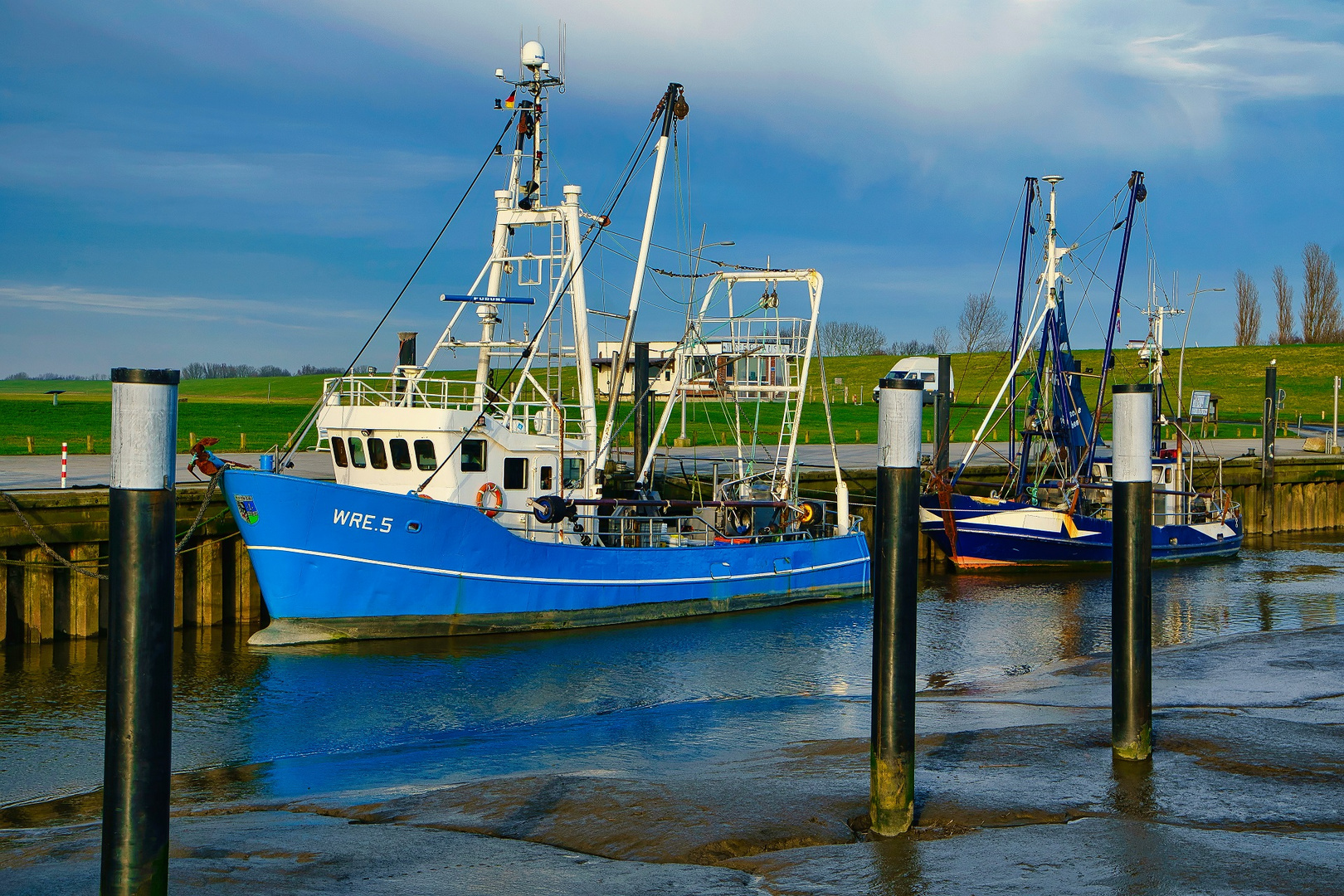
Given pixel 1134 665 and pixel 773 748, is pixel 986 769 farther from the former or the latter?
pixel 773 748

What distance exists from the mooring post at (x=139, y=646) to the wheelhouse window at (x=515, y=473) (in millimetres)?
13809

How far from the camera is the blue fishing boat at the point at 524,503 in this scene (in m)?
16.1

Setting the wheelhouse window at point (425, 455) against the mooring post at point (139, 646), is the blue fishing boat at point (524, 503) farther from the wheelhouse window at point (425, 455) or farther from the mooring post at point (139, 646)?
the mooring post at point (139, 646)

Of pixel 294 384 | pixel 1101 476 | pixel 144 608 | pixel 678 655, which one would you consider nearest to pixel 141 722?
pixel 144 608

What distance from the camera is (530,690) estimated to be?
46.2 feet

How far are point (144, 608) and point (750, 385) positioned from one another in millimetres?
17964

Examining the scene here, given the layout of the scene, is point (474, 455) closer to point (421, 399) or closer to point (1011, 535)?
point (421, 399)

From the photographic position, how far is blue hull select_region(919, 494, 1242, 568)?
1033 inches

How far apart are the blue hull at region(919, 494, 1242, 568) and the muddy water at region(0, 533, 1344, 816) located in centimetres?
359

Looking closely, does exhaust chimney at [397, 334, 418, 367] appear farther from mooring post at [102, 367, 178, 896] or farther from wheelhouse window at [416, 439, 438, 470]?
mooring post at [102, 367, 178, 896]

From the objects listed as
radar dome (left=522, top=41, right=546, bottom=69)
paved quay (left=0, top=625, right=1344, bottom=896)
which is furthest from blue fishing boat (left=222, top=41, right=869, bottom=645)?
paved quay (left=0, top=625, right=1344, bottom=896)

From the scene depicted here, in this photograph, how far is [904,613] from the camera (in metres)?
6.13

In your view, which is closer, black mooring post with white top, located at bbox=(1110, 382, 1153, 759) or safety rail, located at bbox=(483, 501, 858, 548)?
black mooring post with white top, located at bbox=(1110, 382, 1153, 759)

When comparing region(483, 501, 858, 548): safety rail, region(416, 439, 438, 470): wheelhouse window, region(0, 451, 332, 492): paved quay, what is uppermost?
region(416, 439, 438, 470): wheelhouse window
